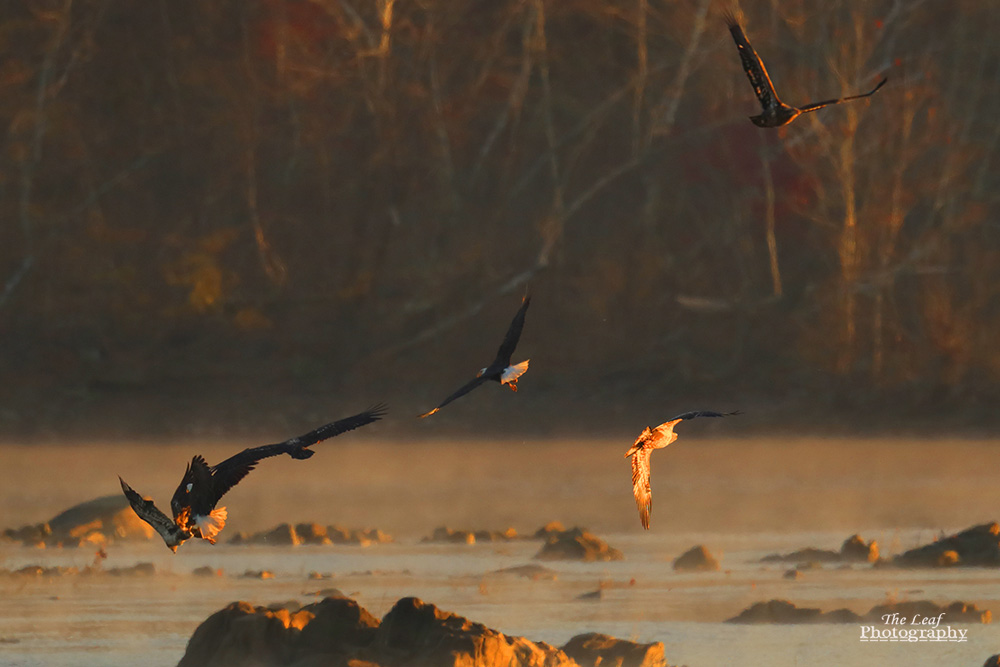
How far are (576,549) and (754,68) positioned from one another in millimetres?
7074

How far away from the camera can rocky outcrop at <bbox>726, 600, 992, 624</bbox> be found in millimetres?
15797

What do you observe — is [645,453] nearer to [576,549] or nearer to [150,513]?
[150,513]

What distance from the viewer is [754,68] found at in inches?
498

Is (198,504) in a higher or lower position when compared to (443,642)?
higher

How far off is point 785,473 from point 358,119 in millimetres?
15393

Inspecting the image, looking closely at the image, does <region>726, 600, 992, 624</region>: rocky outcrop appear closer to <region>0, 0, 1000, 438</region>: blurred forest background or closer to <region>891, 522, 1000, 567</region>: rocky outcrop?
<region>891, 522, 1000, 567</region>: rocky outcrop

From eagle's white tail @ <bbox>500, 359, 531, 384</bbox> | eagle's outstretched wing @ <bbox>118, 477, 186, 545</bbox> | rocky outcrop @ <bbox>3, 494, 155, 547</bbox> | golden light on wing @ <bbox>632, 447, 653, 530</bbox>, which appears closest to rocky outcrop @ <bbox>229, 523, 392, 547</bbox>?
rocky outcrop @ <bbox>3, 494, 155, 547</bbox>

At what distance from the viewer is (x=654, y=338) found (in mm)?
33469

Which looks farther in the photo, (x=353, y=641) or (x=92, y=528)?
(x=92, y=528)

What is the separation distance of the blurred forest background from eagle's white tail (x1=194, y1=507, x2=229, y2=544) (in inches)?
675

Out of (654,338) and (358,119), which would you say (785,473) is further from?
(358,119)

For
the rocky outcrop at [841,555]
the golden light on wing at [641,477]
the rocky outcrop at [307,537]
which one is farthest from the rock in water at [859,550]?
the golden light on wing at [641,477]

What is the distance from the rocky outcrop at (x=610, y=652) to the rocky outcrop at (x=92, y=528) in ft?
23.7

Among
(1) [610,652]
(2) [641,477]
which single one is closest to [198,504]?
(2) [641,477]
